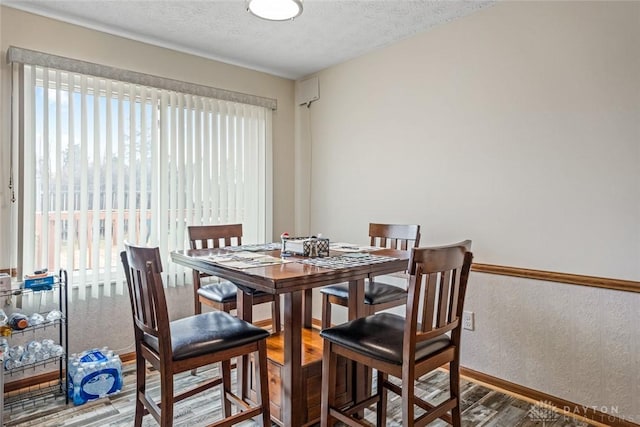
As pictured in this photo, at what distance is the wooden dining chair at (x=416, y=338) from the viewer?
1.37m

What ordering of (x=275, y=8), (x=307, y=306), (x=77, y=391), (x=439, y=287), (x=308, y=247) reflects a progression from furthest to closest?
(x=307, y=306), (x=77, y=391), (x=308, y=247), (x=275, y=8), (x=439, y=287)

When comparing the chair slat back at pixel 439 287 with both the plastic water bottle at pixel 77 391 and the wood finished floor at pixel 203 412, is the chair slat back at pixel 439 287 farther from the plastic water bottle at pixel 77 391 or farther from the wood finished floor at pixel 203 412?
the plastic water bottle at pixel 77 391

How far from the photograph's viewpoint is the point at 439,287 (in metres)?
1.48

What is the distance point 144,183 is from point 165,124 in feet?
Answer: 1.60

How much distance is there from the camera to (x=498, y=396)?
2.30 metres

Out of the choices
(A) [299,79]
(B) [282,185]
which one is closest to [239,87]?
(A) [299,79]

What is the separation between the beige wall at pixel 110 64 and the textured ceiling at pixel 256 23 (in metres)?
0.07

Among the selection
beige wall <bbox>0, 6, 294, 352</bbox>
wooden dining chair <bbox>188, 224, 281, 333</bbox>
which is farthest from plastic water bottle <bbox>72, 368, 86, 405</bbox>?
wooden dining chair <bbox>188, 224, 281, 333</bbox>

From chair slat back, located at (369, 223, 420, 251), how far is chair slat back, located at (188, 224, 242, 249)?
0.99 metres

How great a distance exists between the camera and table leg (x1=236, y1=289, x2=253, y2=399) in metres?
2.04

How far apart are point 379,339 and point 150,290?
0.90 m

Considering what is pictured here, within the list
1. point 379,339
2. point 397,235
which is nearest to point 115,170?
point 397,235

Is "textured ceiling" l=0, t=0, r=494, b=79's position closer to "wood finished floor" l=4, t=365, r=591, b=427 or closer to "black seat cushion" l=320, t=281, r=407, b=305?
"black seat cushion" l=320, t=281, r=407, b=305

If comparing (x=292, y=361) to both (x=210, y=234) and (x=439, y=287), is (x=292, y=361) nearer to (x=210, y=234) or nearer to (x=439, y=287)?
(x=439, y=287)
